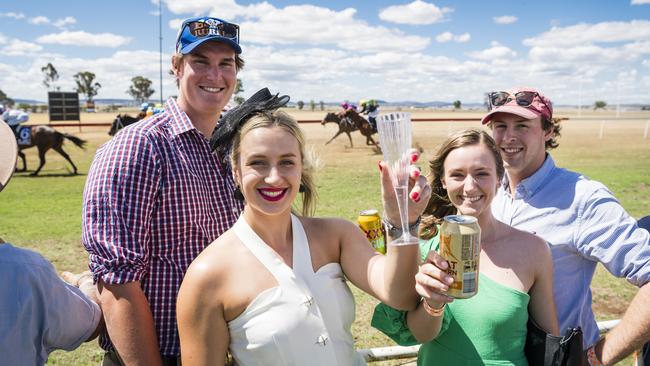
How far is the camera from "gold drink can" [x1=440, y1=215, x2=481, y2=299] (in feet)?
5.39

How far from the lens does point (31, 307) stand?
67.1 inches

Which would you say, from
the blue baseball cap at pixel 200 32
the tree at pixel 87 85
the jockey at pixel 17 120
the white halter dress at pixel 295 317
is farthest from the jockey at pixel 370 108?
the tree at pixel 87 85

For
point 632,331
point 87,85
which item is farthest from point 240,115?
point 87,85

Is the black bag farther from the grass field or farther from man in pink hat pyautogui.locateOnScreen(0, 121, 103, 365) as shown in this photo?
man in pink hat pyautogui.locateOnScreen(0, 121, 103, 365)

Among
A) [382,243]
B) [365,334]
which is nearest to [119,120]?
[365,334]

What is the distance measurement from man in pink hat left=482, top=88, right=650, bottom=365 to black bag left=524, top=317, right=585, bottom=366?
30 cm

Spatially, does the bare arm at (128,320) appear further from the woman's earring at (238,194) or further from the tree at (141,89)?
the tree at (141,89)

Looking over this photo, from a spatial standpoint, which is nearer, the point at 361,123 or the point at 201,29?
the point at 201,29

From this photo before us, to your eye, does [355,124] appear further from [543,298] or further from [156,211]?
[156,211]

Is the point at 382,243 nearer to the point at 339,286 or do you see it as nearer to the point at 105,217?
the point at 339,286

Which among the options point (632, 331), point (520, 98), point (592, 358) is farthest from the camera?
point (520, 98)

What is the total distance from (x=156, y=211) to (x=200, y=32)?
908 mm

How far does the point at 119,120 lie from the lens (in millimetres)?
20250

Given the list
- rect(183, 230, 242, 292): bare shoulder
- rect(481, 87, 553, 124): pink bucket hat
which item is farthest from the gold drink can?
rect(481, 87, 553, 124): pink bucket hat
